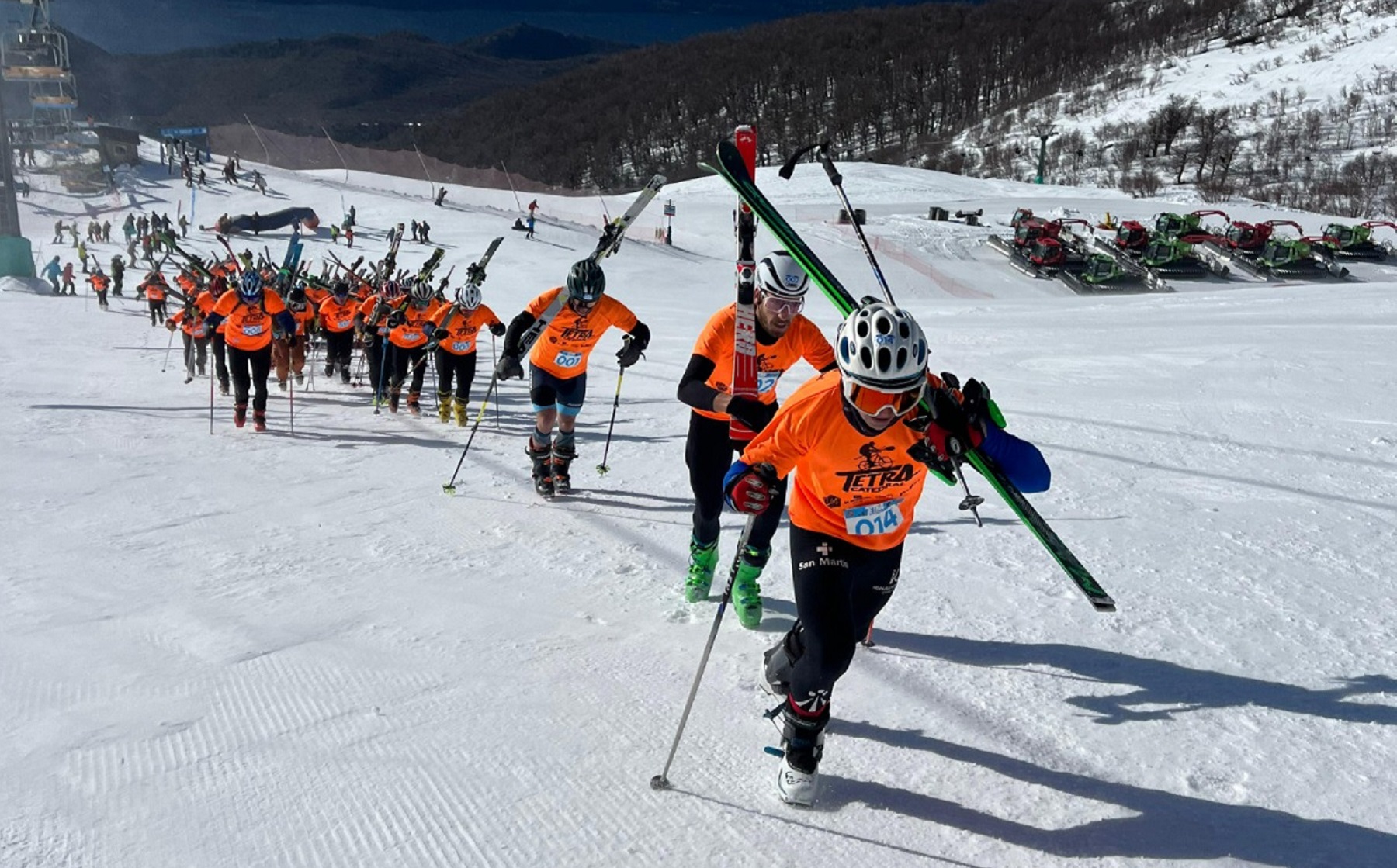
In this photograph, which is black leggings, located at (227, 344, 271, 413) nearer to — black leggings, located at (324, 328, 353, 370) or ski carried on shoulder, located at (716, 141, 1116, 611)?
black leggings, located at (324, 328, 353, 370)

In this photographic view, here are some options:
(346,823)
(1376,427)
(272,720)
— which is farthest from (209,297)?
(1376,427)

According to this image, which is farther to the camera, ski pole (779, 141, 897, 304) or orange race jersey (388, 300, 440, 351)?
orange race jersey (388, 300, 440, 351)

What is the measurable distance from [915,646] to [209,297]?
12.1 meters

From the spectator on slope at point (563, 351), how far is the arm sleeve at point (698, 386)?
2125mm

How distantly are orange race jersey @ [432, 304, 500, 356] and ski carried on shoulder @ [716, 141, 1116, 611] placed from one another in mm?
5947

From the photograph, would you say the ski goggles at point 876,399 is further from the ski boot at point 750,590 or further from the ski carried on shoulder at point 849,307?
the ski boot at point 750,590

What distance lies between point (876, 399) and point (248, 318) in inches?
363

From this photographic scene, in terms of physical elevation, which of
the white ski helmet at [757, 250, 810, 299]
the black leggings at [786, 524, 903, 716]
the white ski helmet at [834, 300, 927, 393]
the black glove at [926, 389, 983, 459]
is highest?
the white ski helmet at [757, 250, 810, 299]

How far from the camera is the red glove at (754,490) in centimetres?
369

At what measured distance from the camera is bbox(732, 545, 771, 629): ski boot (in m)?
5.23

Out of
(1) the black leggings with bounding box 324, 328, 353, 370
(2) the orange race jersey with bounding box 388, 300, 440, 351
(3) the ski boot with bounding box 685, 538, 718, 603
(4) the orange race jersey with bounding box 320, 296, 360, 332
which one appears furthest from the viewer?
(1) the black leggings with bounding box 324, 328, 353, 370

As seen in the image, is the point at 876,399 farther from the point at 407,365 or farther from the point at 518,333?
the point at 407,365

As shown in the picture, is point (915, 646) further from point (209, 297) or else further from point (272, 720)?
point (209, 297)

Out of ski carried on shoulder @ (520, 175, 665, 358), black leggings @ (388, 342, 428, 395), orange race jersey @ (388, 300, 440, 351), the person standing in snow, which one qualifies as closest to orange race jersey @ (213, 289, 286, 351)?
orange race jersey @ (388, 300, 440, 351)
